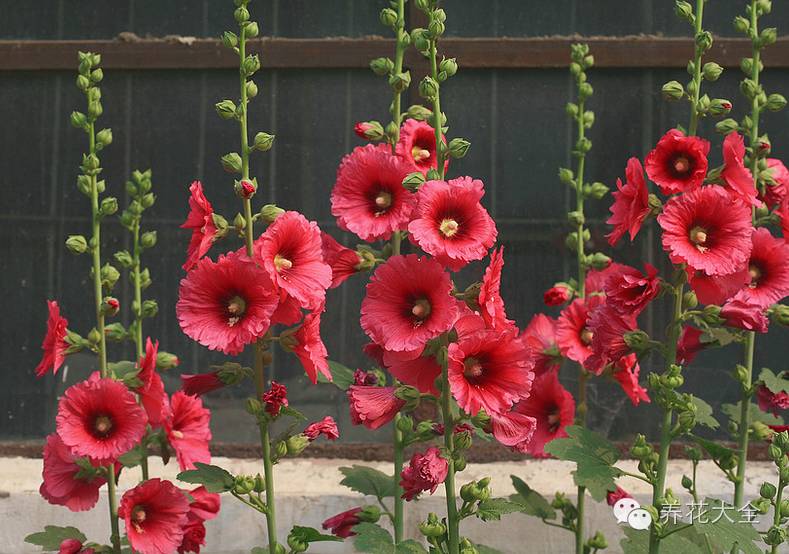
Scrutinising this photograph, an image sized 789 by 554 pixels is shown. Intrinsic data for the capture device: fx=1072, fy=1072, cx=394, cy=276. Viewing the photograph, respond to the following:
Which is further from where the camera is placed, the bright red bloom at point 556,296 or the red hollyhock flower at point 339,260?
the bright red bloom at point 556,296

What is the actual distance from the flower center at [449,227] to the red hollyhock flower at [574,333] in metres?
0.70

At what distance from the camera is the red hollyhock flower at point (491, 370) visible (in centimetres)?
179

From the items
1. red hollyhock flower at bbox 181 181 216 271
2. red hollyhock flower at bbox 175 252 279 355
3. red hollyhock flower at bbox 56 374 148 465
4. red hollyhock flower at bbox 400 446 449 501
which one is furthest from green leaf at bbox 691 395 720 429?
red hollyhock flower at bbox 56 374 148 465

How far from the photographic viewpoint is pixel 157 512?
2.24 m

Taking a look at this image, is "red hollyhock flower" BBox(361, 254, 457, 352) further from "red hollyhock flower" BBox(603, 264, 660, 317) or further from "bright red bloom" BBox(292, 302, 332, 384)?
"red hollyhock flower" BBox(603, 264, 660, 317)

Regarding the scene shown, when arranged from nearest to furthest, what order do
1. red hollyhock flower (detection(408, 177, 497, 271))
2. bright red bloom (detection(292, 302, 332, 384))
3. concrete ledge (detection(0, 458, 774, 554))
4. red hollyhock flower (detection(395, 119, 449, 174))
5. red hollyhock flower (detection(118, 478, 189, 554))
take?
1. red hollyhock flower (detection(408, 177, 497, 271))
2. bright red bloom (detection(292, 302, 332, 384))
3. red hollyhock flower (detection(395, 119, 449, 174))
4. red hollyhock flower (detection(118, 478, 189, 554))
5. concrete ledge (detection(0, 458, 774, 554))

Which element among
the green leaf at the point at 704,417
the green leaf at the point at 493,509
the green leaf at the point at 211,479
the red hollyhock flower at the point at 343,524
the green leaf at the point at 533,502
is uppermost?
the green leaf at the point at 704,417

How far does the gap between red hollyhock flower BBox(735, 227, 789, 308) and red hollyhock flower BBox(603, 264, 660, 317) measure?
209 millimetres

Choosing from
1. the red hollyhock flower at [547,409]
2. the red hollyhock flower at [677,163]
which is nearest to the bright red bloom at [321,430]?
the red hollyhock flower at [547,409]

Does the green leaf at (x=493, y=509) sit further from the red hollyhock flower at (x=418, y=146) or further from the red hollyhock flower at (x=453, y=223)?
the red hollyhock flower at (x=418, y=146)

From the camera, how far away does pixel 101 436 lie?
218 cm

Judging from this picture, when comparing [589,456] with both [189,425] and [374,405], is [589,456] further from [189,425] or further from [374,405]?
[189,425]

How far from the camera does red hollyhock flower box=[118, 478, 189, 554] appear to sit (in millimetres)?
2205

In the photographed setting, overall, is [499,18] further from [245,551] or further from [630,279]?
[245,551]
